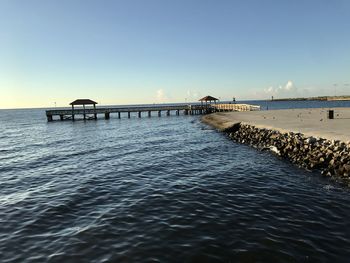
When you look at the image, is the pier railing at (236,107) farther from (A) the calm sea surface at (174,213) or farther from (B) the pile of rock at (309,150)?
(A) the calm sea surface at (174,213)

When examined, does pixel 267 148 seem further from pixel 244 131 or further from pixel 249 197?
pixel 249 197

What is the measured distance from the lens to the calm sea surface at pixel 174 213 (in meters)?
7.55

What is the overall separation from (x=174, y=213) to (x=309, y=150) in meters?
11.5

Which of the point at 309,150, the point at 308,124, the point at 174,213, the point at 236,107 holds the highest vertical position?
the point at 236,107

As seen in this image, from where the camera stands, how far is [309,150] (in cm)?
1786

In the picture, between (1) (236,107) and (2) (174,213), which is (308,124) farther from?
(1) (236,107)

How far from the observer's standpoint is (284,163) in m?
17.7

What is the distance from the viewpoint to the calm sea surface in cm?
755

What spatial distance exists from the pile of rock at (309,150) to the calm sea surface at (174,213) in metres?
0.92

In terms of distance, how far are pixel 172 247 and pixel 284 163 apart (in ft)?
39.9

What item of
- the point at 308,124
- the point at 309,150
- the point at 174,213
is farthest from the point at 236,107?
the point at 174,213

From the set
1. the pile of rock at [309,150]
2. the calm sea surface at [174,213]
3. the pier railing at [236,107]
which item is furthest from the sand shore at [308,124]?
the pier railing at [236,107]

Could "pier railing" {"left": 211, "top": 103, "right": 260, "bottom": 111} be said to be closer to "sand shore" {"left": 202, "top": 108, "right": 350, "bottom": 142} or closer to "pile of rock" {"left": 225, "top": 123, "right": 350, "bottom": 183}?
"sand shore" {"left": 202, "top": 108, "right": 350, "bottom": 142}

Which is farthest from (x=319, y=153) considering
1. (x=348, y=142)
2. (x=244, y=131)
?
(x=244, y=131)
